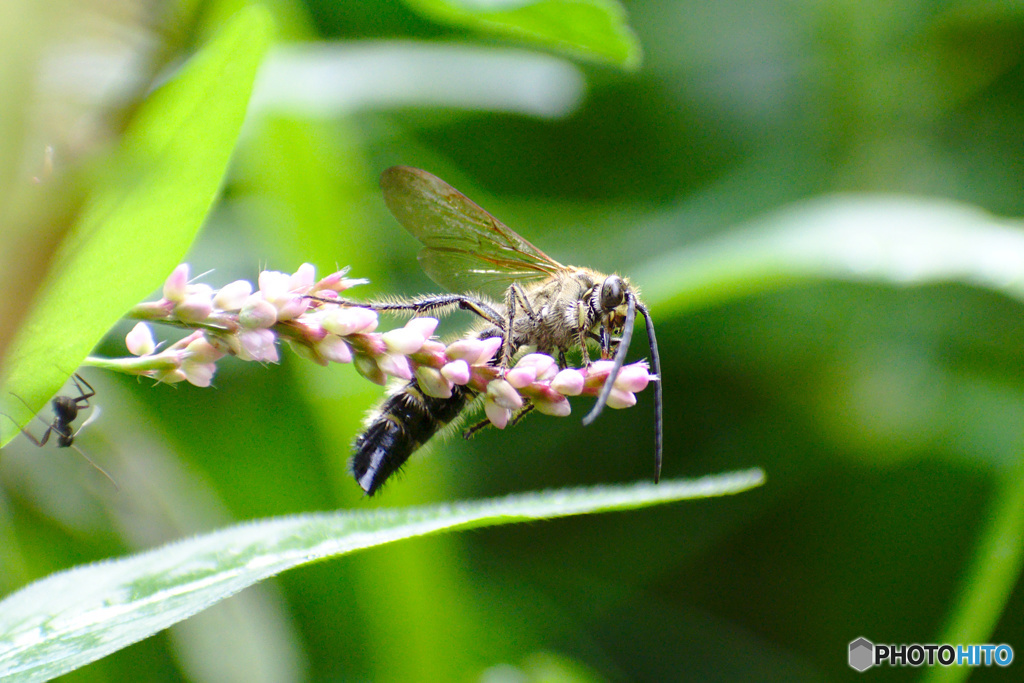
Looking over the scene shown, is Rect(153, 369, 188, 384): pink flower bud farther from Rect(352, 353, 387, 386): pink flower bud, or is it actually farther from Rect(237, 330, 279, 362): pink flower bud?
Rect(352, 353, 387, 386): pink flower bud

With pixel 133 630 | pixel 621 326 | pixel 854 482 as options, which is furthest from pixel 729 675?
pixel 133 630

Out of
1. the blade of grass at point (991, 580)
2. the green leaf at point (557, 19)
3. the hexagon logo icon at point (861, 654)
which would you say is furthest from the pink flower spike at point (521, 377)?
the hexagon logo icon at point (861, 654)

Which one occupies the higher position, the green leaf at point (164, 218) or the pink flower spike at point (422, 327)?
the green leaf at point (164, 218)

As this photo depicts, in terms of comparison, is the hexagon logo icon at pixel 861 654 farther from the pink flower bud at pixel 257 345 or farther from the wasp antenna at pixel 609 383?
the pink flower bud at pixel 257 345

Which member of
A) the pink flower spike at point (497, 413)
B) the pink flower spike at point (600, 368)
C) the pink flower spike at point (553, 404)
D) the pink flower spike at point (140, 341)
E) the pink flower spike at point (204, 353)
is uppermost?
the pink flower spike at point (140, 341)

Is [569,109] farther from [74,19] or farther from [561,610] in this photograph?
[74,19]

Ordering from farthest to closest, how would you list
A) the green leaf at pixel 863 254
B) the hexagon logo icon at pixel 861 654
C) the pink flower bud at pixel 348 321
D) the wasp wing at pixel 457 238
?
the hexagon logo icon at pixel 861 654 → the green leaf at pixel 863 254 → the wasp wing at pixel 457 238 → the pink flower bud at pixel 348 321

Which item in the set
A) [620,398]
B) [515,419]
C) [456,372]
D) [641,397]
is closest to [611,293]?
[515,419]

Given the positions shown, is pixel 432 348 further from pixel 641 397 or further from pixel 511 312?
pixel 641 397
